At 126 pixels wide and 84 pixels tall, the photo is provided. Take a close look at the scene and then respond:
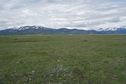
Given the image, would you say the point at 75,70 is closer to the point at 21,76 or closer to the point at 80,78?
the point at 80,78

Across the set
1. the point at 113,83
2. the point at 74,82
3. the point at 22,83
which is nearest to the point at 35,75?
the point at 22,83

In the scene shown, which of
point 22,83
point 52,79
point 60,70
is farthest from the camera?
point 60,70

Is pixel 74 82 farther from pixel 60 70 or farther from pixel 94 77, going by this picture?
pixel 60 70

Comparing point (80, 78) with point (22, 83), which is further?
point (80, 78)

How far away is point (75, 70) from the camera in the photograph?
60.5 feet

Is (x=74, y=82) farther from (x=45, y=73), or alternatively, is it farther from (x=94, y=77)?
(x=45, y=73)

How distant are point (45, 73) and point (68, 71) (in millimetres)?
2047

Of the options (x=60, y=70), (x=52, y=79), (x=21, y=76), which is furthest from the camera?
(x=60, y=70)

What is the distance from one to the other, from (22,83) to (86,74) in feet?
17.8

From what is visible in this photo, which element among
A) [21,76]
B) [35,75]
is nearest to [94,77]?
[35,75]

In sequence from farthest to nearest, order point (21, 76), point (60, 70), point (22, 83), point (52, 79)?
point (60, 70) → point (21, 76) → point (52, 79) → point (22, 83)

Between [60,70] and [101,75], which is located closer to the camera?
[101,75]

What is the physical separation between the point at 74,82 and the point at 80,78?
4.12ft

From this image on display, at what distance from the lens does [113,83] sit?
14.5 meters
